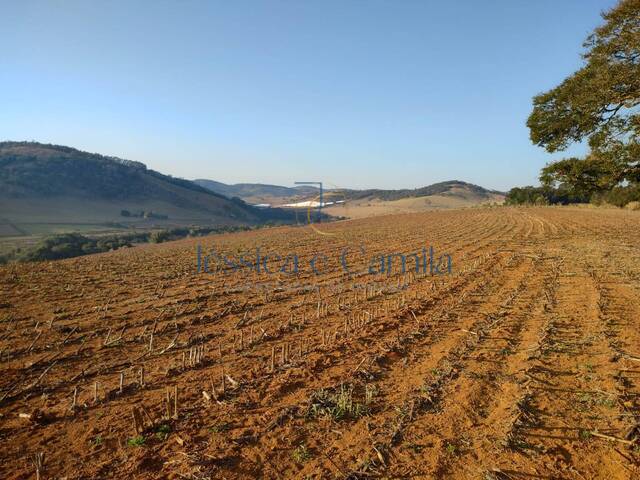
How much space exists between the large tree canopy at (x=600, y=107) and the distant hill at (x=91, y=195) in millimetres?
64668

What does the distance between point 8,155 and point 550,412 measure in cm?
11562

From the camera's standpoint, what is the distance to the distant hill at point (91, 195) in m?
70.1

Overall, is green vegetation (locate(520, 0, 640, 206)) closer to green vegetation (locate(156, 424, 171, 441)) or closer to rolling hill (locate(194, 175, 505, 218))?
green vegetation (locate(156, 424, 171, 441))

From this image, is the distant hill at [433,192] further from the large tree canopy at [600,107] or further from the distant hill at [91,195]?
the large tree canopy at [600,107]

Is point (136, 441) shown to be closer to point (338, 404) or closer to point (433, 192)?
point (338, 404)

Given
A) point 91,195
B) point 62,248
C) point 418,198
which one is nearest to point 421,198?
point 418,198

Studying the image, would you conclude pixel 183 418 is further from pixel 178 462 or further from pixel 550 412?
pixel 550 412

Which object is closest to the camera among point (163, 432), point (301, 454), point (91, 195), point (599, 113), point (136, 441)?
point (301, 454)

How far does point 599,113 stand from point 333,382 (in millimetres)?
7871

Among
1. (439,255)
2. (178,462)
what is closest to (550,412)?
(178,462)

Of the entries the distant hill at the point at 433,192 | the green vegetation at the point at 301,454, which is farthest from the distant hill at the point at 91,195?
the green vegetation at the point at 301,454

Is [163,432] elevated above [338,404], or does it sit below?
below

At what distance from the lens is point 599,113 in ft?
27.0

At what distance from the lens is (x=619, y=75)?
7.32m
